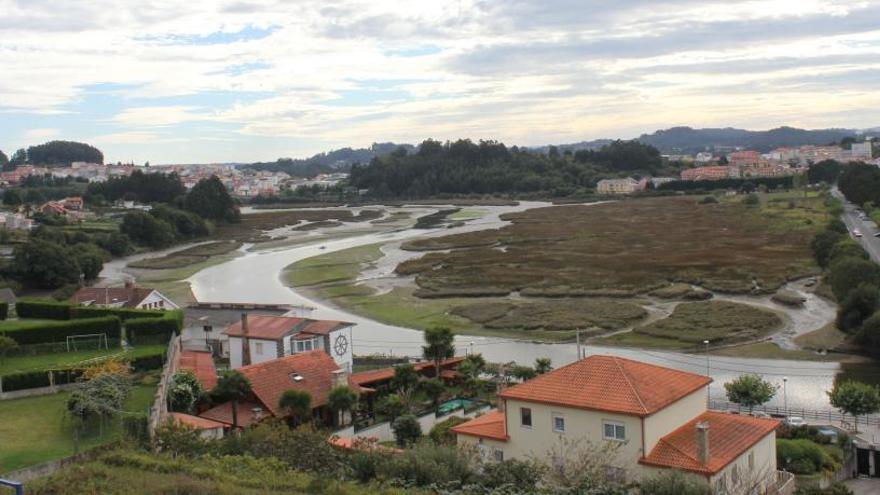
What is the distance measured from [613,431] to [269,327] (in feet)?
68.1

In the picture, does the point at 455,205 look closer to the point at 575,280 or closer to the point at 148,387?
the point at 575,280

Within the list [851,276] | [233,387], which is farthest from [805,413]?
[851,276]

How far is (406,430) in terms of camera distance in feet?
81.6

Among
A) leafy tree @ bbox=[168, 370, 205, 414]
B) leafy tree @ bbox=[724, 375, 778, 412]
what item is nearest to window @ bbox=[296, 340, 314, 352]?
leafy tree @ bbox=[168, 370, 205, 414]

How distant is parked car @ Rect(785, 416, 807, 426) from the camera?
2691cm

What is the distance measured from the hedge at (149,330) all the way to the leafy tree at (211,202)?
93303mm

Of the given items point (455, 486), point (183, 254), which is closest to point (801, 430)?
point (455, 486)

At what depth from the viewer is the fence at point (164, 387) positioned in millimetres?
22328

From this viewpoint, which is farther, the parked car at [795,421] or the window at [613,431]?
the parked car at [795,421]

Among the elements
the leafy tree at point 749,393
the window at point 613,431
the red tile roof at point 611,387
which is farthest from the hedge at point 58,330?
the leafy tree at point 749,393

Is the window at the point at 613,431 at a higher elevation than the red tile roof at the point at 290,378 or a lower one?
higher

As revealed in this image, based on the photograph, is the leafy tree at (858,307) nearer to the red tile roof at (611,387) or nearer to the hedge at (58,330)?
the red tile roof at (611,387)

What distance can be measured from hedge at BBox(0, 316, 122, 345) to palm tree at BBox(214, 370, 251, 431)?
8.01 metres

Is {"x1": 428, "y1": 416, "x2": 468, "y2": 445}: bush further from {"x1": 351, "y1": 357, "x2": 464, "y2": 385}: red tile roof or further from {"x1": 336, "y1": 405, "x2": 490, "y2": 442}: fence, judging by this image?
{"x1": 351, "y1": 357, "x2": 464, "y2": 385}: red tile roof
